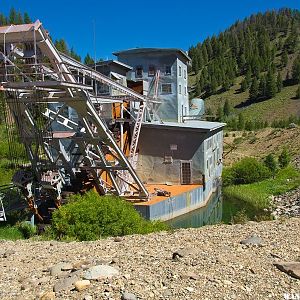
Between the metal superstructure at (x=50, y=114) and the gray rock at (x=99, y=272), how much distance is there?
9.99 m

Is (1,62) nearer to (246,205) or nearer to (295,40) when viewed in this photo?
(246,205)

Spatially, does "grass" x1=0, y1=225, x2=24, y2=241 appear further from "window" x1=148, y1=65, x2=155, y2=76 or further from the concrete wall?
"window" x1=148, y1=65, x2=155, y2=76

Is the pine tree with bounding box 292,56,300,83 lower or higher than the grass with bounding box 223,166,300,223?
higher

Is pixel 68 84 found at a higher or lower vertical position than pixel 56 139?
higher

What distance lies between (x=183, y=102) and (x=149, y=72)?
455cm

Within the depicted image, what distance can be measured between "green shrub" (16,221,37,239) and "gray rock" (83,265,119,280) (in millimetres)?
10657

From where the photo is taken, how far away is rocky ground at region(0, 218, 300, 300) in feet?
22.7

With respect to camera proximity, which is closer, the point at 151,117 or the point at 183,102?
the point at 151,117

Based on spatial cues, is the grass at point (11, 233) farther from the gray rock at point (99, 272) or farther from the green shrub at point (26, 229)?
the gray rock at point (99, 272)

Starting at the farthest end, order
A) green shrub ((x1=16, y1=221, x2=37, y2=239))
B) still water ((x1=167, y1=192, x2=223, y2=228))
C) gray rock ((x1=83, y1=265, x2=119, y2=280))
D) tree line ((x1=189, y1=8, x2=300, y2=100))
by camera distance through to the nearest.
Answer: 1. tree line ((x1=189, y1=8, x2=300, y2=100))
2. still water ((x1=167, y1=192, x2=223, y2=228))
3. green shrub ((x1=16, y1=221, x2=37, y2=239))
4. gray rock ((x1=83, y1=265, x2=119, y2=280))

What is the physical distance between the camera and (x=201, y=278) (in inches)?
288

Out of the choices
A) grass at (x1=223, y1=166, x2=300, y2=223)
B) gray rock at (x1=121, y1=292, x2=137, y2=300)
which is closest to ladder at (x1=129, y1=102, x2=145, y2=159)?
grass at (x1=223, y1=166, x2=300, y2=223)

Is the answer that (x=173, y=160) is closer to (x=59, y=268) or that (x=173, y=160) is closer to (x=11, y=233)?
(x=11, y=233)

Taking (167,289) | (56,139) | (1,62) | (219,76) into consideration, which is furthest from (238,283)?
(219,76)
